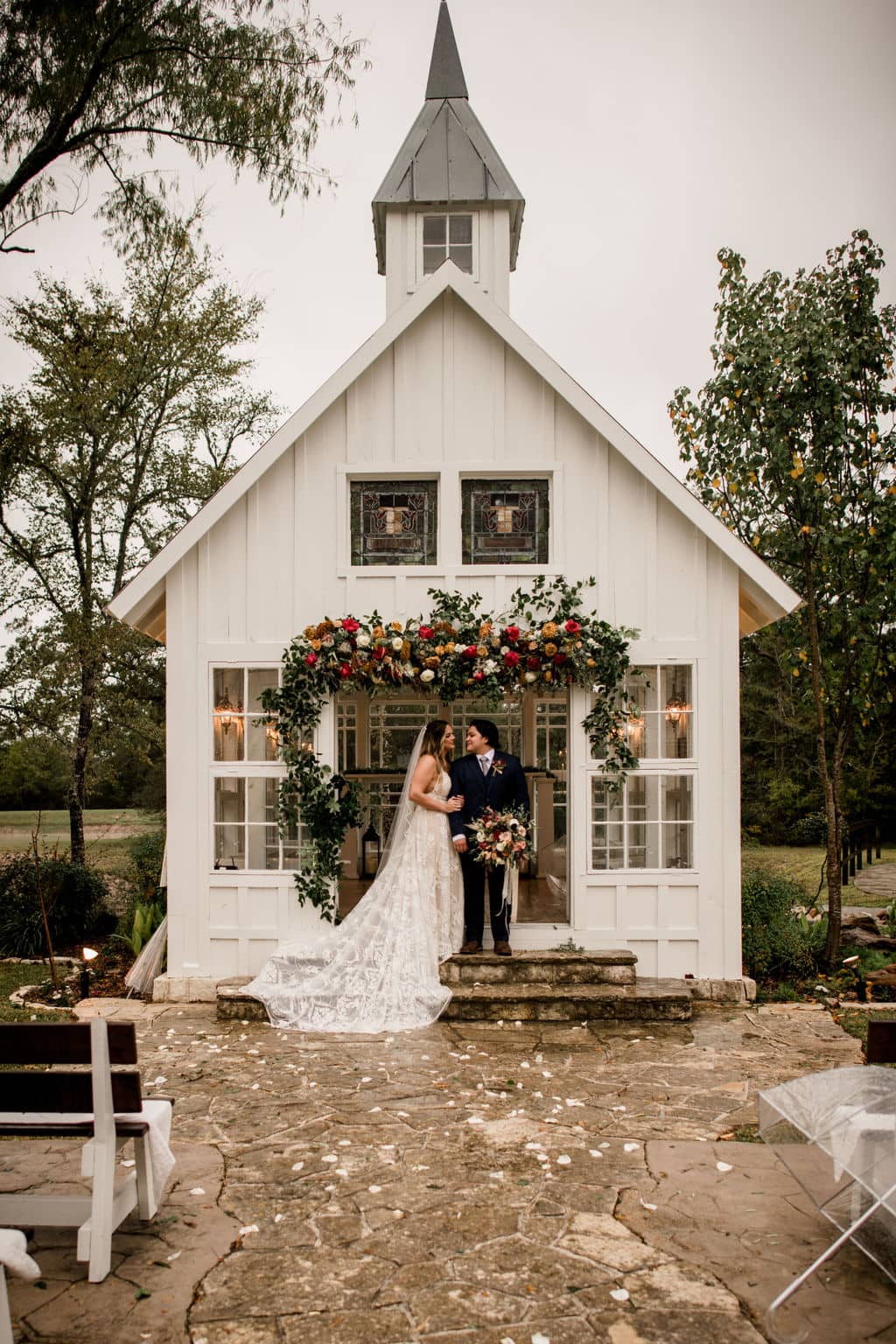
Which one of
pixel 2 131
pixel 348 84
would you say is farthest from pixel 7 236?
pixel 348 84

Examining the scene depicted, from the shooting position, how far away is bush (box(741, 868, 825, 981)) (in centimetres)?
990

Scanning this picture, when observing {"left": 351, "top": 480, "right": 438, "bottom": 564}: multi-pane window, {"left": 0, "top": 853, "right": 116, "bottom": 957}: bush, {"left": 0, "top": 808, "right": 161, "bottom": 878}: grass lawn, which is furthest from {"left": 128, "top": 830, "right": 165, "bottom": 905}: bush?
{"left": 351, "top": 480, "right": 438, "bottom": 564}: multi-pane window

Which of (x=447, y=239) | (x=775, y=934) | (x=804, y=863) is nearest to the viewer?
(x=775, y=934)

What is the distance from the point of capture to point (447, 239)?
13297 mm

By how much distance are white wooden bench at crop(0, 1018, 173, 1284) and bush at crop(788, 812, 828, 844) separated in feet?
59.9

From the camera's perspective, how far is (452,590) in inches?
364

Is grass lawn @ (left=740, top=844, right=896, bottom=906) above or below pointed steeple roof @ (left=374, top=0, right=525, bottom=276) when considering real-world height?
below

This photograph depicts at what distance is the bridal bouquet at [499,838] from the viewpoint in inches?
336

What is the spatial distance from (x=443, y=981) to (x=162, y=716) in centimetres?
927

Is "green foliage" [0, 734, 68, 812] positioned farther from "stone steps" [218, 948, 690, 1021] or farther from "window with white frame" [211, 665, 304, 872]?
"stone steps" [218, 948, 690, 1021]

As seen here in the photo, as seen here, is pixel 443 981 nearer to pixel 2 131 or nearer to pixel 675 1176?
pixel 675 1176

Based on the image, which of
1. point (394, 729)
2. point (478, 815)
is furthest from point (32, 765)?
point (478, 815)

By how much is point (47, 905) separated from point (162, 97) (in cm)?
877

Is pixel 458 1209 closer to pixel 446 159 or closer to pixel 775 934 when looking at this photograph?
pixel 775 934
